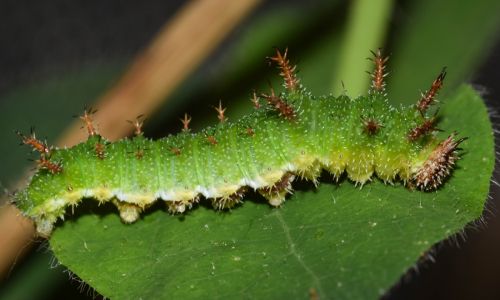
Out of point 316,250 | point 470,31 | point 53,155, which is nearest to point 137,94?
point 53,155

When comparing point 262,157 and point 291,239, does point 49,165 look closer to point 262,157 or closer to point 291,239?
point 262,157

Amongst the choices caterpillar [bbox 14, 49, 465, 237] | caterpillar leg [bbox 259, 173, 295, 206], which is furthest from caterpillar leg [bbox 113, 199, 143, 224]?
caterpillar leg [bbox 259, 173, 295, 206]

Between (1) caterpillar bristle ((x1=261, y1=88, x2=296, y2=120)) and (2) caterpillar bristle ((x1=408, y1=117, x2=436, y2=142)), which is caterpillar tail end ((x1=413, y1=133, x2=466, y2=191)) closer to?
(2) caterpillar bristle ((x1=408, y1=117, x2=436, y2=142))

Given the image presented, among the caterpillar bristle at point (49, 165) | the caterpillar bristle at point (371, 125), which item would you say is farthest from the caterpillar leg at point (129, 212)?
the caterpillar bristle at point (371, 125)

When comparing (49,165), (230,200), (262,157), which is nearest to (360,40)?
(262,157)

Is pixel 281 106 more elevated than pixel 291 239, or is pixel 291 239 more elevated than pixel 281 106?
pixel 281 106

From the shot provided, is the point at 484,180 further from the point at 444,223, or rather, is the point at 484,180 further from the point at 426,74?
the point at 426,74
